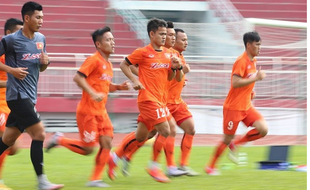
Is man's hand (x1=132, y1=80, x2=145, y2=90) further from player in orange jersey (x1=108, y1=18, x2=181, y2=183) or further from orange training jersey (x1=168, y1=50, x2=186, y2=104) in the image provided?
orange training jersey (x1=168, y1=50, x2=186, y2=104)

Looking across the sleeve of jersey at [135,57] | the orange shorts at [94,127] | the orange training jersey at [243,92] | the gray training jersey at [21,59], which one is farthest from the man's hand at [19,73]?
the orange training jersey at [243,92]

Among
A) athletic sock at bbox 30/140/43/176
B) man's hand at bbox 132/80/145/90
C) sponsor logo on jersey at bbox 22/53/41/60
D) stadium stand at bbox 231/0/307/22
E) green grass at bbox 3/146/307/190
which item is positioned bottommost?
green grass at bbox 3/146/307/190

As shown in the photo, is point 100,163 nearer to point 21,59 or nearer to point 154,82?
point 154,82

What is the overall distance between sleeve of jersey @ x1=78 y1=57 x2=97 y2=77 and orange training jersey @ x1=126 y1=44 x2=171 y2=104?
57 centimetres

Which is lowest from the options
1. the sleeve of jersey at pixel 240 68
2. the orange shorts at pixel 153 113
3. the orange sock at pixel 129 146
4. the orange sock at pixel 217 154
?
the orange sock at pixel 217 154

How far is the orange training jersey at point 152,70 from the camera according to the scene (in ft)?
25.6

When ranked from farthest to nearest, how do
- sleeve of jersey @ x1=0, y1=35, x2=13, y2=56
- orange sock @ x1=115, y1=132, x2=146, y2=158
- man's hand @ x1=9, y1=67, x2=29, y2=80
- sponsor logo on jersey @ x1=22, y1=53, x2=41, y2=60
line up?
orange sock @ x1=115, y1=132, x2=146, y2=158, sponsor logo on jersey @ x1=22, y1=53, x2=41, y2=60, sleeve of jersey @ x1=0, y1=35, x2=13, y2=56, man's hand @ x1=9, y1=67, x2=29, y2=80

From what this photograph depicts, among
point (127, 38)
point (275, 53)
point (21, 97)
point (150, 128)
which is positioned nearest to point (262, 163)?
point (150, 128)

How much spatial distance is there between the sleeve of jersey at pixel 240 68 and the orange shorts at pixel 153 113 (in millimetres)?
1175

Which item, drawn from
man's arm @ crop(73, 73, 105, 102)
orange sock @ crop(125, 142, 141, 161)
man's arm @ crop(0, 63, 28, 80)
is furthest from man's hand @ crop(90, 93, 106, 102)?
orange sock @ crop(125, 142, 141, 161)

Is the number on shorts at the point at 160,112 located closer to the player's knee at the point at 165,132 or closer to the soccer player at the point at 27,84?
the player's knee at the point at 165,132

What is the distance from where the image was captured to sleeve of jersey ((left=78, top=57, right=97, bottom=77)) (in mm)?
7414

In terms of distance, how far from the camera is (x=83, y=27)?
2084cm

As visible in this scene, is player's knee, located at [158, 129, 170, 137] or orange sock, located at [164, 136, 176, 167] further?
orange sock, located at [164, 136, 176, 167]
